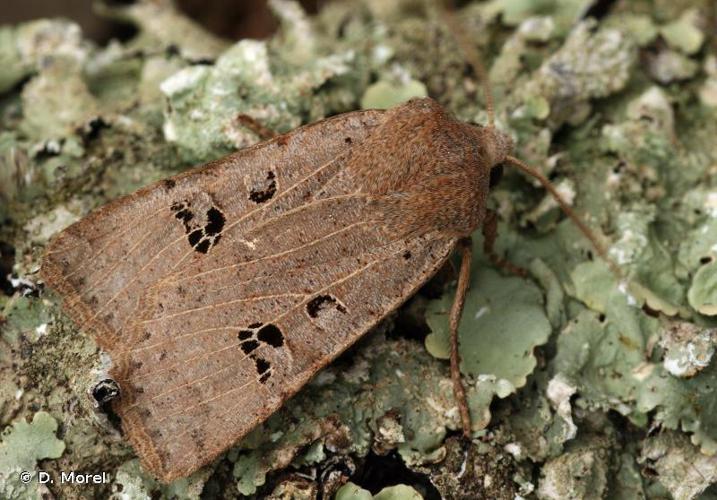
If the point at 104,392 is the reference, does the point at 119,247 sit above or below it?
above

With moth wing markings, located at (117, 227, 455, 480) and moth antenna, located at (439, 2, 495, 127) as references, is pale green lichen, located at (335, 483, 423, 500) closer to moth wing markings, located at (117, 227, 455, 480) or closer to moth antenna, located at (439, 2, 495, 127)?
moth wing markings, located at (117, 227, 455, 480)

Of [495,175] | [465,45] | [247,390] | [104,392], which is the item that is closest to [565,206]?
[495,175]

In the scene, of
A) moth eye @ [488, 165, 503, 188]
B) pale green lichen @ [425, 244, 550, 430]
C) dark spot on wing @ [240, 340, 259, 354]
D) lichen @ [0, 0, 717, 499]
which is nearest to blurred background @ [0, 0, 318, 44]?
lichen @ [0, 0, 717, 499]

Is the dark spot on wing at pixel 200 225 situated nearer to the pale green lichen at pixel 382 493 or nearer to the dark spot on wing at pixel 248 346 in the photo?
the dark spot on wing at pixel 248 346

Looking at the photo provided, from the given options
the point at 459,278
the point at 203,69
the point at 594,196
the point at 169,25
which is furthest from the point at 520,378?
the point at 169,25

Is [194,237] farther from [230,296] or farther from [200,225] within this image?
[230,296]

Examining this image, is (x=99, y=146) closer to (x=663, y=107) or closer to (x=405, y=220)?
(x=405, y=220)
